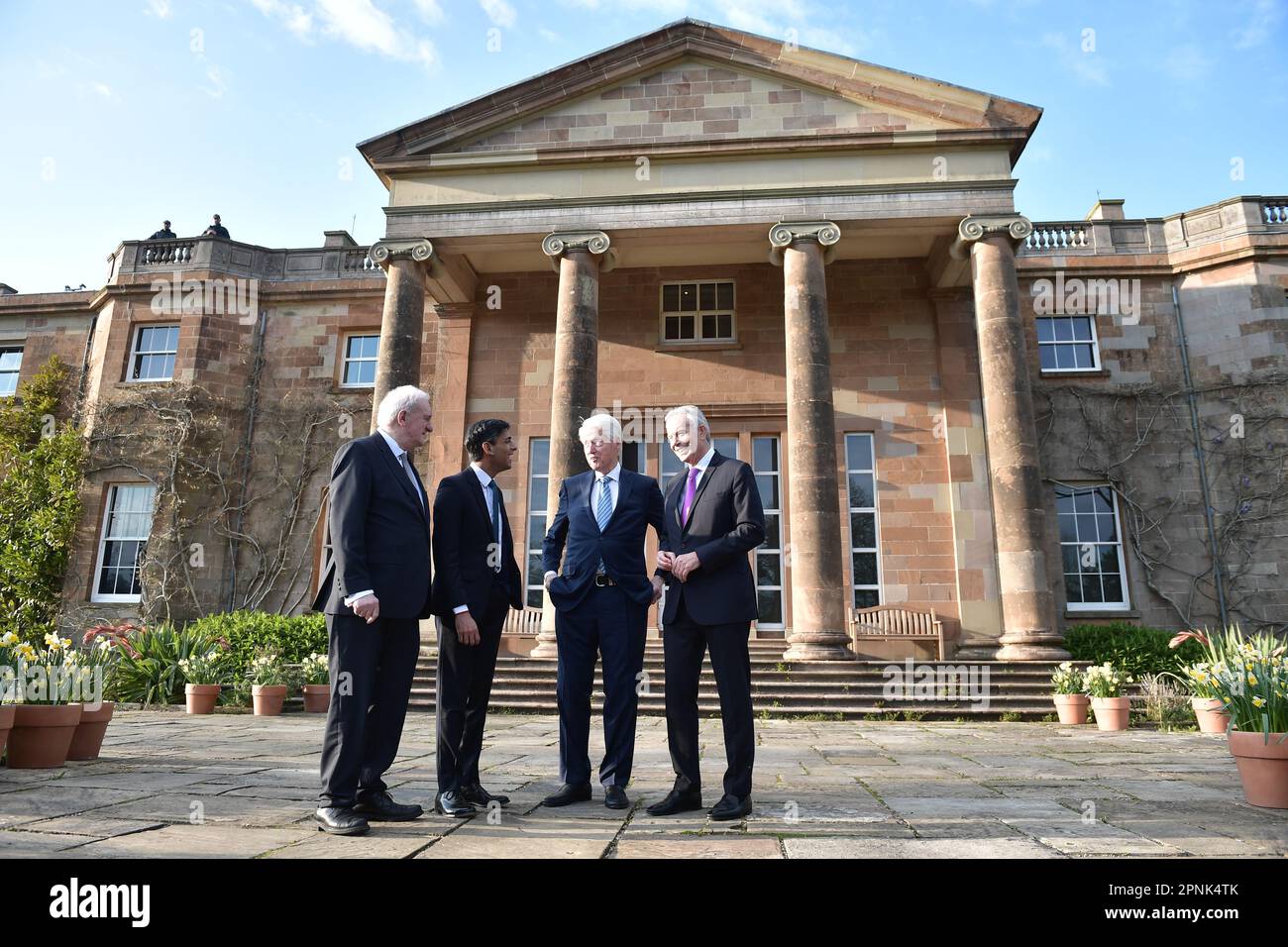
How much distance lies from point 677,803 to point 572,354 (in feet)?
31.0

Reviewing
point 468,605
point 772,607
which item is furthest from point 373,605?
point 772,607

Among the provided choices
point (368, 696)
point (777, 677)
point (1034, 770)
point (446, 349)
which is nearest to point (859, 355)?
point (777, 677)

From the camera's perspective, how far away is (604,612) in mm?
4402

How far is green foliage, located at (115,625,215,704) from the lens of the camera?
10953mm

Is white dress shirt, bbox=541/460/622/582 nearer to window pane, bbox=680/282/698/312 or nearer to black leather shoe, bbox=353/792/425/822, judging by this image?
black leather shoe, bbox=353/792/425/822

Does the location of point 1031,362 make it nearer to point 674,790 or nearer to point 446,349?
point 446,349

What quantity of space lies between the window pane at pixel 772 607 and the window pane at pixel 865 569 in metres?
1.42

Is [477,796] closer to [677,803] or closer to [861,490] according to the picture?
[677,803]

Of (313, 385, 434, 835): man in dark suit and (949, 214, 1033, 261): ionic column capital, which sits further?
(949, 214, 1033, 261): ionic column capital

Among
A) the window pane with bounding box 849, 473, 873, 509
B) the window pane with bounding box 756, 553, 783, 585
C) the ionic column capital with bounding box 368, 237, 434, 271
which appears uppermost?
the ionic column capital with bounding box 368, 237, 434, 271

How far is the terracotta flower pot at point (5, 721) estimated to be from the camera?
4766 mm

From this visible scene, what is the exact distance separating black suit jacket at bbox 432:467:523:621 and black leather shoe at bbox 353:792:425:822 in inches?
36.7

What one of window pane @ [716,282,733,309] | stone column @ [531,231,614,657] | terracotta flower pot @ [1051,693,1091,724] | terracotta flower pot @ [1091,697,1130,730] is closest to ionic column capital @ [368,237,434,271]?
stone column @ [531,231,614,657]
